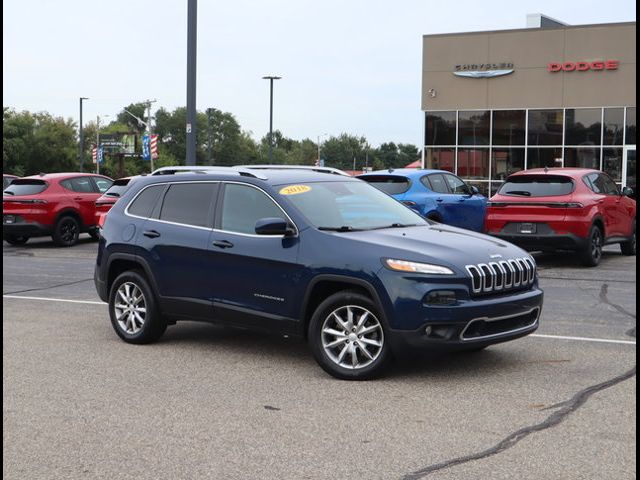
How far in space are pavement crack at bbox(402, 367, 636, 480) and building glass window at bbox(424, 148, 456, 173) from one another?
3082 centimetres

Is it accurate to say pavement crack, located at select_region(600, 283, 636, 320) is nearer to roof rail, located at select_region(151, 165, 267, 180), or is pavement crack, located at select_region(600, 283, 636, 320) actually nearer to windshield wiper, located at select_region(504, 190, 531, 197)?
windshield wiper, located at select_region(504, 190, 531, 197)

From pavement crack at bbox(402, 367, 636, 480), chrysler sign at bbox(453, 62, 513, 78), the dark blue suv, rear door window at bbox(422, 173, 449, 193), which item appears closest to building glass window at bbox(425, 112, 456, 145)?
chrysler sign at bbox(453, 62, 513, 78)

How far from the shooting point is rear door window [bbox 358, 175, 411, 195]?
49.8 ft

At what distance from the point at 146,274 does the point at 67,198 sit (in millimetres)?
12223

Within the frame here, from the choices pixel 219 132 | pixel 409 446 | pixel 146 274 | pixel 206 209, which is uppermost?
pixel 219 132

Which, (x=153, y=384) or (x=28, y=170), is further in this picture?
(x=28, y=170)

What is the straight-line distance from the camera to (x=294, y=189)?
7.36m

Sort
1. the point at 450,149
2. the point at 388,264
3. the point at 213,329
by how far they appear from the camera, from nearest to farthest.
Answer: the point at 388,264
the point at 213,329
the point at 450,149

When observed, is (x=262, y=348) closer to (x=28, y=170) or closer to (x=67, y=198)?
(x=67, y=198)

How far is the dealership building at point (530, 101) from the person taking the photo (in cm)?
3428

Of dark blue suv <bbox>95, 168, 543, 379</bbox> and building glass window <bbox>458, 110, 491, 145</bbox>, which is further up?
building glass window <bbox>458, 110, 491, 145</bbox>

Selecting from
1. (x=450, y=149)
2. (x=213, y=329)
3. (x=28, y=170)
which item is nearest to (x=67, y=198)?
(x=213, y=329)

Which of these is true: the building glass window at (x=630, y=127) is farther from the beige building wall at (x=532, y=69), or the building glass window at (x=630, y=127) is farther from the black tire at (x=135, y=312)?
the black tire at (x=135, y=312)

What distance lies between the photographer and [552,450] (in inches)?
191
